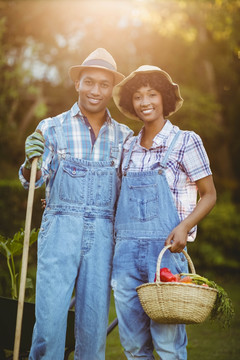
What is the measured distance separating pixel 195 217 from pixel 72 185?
841mm

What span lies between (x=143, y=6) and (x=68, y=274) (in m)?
8.64

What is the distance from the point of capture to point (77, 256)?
3.24 m

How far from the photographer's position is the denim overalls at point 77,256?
3.17m

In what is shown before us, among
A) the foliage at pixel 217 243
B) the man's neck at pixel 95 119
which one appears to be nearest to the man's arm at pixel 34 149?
the man's neck at pixel 95 119

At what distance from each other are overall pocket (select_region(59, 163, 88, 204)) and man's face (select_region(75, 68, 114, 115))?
0.50 metres

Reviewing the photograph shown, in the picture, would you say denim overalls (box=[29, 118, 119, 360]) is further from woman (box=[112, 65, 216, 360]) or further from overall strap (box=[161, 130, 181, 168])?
overall strap (box=[161, 130, 181, 168])

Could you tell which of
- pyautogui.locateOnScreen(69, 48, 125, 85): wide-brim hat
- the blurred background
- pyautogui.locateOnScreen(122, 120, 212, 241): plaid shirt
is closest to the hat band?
pyautogui.locateOnScreen(69, 48, 125, 85): wide-brim hat

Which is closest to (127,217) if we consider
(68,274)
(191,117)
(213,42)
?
(68,274)

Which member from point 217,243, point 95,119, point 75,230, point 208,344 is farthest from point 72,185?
point 217,243

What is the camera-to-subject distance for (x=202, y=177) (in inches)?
125

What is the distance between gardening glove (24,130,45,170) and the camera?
3047 mm

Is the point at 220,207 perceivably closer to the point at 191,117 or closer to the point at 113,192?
the point at 191,117

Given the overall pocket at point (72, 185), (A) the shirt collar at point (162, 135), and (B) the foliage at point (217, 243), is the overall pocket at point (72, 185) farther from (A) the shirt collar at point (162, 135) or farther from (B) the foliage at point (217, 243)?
(B) the foliage at point (217, 243)

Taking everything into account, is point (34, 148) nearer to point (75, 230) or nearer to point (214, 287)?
point (75, 230)
